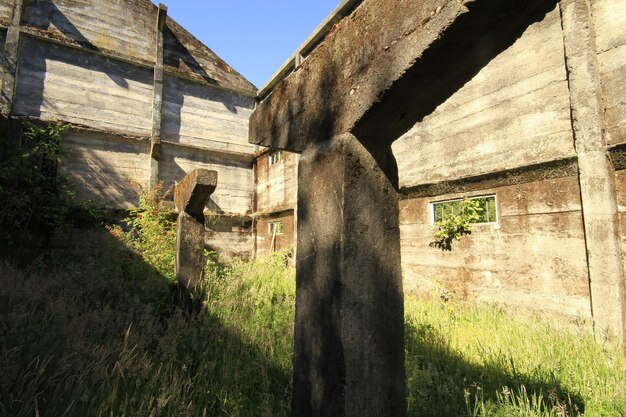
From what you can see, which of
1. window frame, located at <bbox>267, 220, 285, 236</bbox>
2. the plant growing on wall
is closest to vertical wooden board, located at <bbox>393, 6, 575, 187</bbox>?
the plant growing on wall

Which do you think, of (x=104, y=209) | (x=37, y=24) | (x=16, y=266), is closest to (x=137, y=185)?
(x=104, y=209)

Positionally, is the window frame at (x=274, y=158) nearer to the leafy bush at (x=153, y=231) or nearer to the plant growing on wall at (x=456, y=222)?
the leafy bush at (x=153, y=231)

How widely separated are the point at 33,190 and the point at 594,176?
10.8 m

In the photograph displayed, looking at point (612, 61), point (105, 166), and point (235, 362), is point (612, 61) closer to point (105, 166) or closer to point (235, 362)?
point (235, 362)

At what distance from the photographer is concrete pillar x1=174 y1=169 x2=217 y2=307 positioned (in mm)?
4723

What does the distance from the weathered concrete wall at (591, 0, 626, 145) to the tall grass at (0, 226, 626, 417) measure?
95.3 inches

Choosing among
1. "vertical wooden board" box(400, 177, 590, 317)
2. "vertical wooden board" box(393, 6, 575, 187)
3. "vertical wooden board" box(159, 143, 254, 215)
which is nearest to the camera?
"vertical wooden board" box(400, 177, 590, 317)

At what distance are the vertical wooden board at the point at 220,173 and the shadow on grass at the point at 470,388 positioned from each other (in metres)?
8.83

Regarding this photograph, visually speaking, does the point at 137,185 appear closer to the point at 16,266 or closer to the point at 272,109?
the point at 16,266

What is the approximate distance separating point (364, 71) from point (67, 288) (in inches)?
204

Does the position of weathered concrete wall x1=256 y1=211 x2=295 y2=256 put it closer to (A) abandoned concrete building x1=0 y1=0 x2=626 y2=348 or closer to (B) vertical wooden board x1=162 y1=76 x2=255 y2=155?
(A) abandoned concrete building x1=0 y1=0 x2=626 y2=348

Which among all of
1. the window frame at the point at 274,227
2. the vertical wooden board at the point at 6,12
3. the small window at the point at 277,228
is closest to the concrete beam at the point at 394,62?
the window frame at the point at 274,227

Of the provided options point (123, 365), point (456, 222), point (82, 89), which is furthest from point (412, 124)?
point (82, 89)

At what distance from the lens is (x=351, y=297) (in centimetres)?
129
